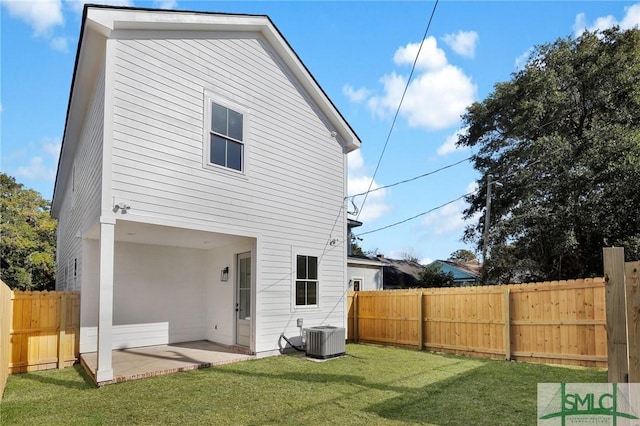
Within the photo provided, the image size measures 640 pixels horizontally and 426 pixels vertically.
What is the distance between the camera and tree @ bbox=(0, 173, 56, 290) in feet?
63.4

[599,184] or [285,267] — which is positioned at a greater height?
[599,184]

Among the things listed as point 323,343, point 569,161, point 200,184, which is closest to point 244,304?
point 323,343

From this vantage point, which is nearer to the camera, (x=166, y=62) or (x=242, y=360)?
(x=166, y=62)

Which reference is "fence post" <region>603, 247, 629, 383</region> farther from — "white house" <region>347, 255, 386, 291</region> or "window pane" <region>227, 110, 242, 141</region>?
"white house" <region>347, 255, 386, 291</region>

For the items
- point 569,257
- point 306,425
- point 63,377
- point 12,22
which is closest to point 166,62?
point 12,22

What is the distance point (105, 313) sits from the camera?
6293 millimetres

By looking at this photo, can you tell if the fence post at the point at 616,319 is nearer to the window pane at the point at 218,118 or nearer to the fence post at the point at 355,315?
the window pane at the point at 218,118

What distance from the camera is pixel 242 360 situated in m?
8.25

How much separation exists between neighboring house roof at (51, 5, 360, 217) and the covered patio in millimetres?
3998

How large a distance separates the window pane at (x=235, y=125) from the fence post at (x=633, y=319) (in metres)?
7.44

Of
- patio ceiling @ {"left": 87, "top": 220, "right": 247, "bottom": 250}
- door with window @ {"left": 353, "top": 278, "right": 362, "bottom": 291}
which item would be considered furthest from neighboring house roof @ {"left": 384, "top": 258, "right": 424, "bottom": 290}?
patio ceiling @ {"left": 87, "top": 220, "right": 247, "bottom": 250}

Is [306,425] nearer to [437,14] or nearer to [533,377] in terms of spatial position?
[533,377]

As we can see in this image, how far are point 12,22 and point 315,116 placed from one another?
22.3 feet

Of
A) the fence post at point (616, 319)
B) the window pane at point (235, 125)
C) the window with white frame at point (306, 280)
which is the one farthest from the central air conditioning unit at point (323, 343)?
the fence post at point (616, 319)
